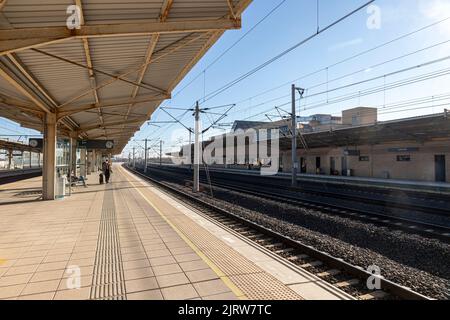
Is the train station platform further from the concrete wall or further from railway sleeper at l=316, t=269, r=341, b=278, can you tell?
the concrete wall

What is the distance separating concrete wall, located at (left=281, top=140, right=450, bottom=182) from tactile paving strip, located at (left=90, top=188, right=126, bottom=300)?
1156 inches

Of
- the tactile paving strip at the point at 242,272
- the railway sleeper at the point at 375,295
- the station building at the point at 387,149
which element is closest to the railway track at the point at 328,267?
the railway sleeper at the point at 375,295

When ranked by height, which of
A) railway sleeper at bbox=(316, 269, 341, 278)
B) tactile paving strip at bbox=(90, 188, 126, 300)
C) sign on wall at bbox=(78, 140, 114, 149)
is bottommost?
railway sleeper at bbox=(316, 269, 341, 278)

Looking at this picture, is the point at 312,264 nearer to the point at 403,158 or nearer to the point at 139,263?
the point at 139,263

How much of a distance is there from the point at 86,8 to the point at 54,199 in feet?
34.9

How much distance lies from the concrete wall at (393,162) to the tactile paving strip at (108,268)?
2937 centimetres

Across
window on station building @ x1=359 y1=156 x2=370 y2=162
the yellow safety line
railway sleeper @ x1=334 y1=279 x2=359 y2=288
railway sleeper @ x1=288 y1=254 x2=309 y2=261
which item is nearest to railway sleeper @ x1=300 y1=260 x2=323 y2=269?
railway sleeper @ x1=288 y1=254 x2=309 y2=261

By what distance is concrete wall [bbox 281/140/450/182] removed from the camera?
2762 centimetres

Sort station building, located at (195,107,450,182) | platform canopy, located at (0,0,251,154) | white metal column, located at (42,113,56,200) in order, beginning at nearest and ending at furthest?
platform canopy, located at (0,0,251,154), white metal column, located at (42,113,56,200), station building, located at (195,107,450,182)

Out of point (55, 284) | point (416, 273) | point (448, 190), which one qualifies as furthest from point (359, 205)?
point (55, 284)

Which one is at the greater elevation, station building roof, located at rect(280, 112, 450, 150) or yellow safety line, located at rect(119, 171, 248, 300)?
station building roof, located at rect(280, 112, 450, 150)

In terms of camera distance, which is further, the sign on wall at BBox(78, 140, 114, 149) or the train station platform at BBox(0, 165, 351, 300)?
the sign on wall at BBox(78, 140, 114, 149)

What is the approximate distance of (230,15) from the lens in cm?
753

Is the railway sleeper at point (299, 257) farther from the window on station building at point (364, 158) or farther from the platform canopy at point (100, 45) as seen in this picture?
the window on station building at point (364, 158)
